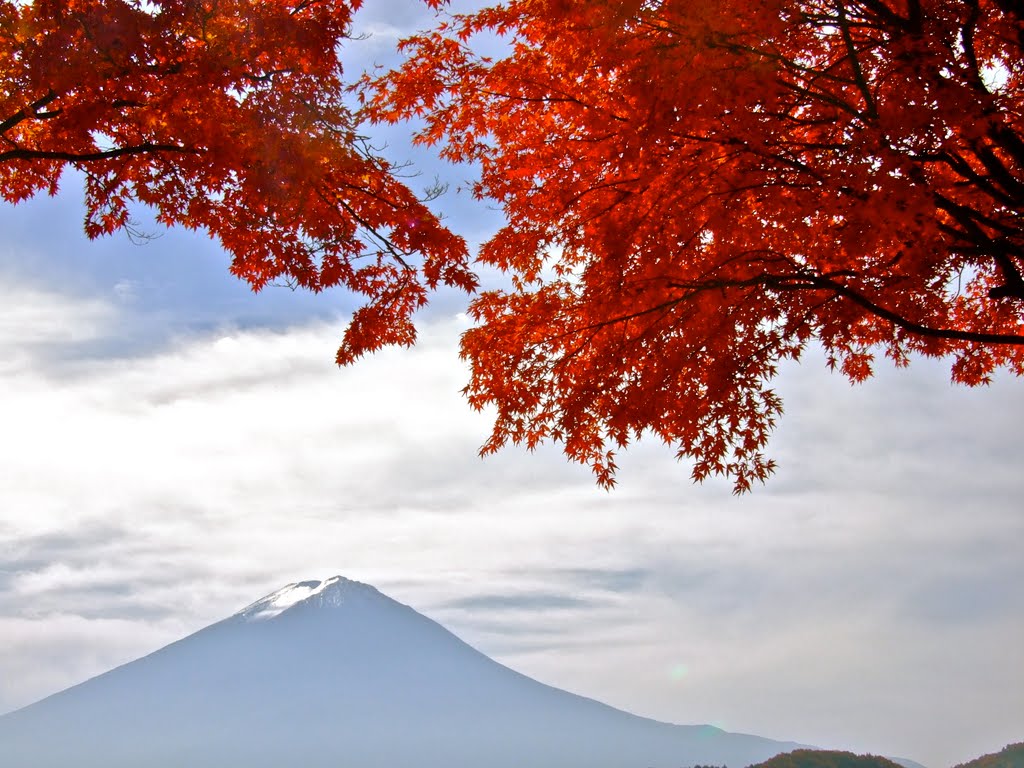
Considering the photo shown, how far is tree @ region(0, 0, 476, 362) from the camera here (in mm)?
7785

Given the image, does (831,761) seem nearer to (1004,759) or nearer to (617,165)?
(1004,759)

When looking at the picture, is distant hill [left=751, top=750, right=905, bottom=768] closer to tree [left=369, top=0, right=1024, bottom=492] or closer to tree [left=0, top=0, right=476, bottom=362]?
tree [left=369, top=0, right=1024, bottom=492]

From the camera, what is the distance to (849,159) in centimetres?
696

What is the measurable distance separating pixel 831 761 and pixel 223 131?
21936 mm

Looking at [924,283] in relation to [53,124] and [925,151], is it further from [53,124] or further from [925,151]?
[53,124]

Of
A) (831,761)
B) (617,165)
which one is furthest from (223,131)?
(831,761)

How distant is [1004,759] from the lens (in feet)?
67.2

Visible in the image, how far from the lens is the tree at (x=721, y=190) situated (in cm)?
696

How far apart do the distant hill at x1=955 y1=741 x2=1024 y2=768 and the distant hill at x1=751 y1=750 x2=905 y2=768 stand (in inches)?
75.5

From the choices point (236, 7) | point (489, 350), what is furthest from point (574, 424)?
point (236, 7)

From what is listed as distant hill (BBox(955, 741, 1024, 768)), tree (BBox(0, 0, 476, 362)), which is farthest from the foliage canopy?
distant hill (BBox(955, 741, 1024, 768))

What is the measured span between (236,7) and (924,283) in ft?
24.7

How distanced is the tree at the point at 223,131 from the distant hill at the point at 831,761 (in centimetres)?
1858

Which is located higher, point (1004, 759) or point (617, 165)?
point (617, 165)
